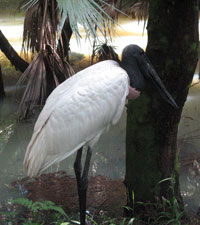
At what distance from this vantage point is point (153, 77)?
2795 mm

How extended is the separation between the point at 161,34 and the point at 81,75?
0.70 m

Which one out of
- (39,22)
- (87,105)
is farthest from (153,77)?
(39,22)

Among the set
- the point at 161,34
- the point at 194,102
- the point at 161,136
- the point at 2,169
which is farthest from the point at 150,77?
the point at 194,102

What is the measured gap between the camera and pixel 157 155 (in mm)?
3191

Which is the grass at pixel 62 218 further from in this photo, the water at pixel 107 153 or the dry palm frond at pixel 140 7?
the dry palm frond at pixel 140 7

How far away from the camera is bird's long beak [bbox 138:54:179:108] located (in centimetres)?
277

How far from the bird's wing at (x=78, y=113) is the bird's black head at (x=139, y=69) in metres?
0.08

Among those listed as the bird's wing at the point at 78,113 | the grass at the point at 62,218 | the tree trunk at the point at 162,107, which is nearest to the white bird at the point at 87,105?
the bird's wing at the point at 78,113

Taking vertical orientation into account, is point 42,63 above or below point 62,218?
above

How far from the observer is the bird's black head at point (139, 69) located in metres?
2.76

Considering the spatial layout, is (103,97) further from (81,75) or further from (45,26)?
(45,26)

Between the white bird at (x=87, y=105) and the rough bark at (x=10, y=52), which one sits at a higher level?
the white bird at (x=87, y=105)

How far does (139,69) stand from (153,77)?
0.12 m

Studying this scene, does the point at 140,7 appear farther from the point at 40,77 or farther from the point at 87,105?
the point at 87,105
